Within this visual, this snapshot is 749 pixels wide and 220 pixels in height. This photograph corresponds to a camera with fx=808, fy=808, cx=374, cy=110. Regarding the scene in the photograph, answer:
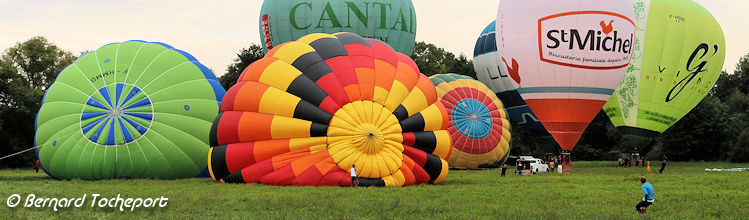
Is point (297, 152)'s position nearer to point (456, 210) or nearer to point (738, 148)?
point (456, 210)

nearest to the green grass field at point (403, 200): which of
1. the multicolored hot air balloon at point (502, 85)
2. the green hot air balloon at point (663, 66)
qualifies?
the green hot air balloon at point (663, 66)

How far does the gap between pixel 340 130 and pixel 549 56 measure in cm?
977

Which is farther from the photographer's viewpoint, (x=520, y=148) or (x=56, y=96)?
(x=520, y=148)

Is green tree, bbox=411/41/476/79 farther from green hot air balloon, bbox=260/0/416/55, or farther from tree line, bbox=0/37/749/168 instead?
green hot air balloon, bbox=260/0/416/55

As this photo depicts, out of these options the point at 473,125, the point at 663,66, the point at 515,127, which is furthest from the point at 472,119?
the point at 515,127

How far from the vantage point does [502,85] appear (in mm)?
35594

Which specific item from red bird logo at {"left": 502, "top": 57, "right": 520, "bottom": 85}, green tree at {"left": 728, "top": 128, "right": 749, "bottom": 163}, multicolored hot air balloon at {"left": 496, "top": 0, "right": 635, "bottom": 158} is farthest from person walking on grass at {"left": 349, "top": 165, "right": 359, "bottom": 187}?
green tree at {"left": 728, "top": 128, "right": 749, "bottom": 163}

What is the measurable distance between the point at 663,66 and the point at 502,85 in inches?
316

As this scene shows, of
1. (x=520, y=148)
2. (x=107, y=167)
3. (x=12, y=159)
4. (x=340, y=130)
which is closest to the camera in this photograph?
(x=340, y=130)

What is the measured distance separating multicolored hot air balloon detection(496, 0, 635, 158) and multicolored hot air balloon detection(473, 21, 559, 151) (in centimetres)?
818

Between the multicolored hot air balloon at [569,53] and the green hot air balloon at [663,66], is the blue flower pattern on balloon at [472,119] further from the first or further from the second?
the green hot air balloon at [663,66]

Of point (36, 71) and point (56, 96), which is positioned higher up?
point (36, 71)

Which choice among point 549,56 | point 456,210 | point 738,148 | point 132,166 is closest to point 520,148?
point 738,148

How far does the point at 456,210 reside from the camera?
42.0 feet
